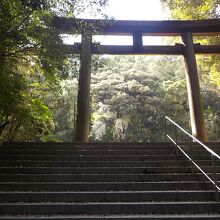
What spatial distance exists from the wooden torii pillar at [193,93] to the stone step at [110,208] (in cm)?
584

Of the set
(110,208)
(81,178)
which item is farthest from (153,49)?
(110,208)

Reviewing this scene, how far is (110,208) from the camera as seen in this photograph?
4.60m

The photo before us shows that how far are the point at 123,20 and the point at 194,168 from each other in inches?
265

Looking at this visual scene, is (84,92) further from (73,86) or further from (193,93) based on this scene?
(73,86)

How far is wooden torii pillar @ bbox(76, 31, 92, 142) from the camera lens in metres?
9.98

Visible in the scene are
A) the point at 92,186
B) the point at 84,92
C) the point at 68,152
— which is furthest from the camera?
the point at 84,92

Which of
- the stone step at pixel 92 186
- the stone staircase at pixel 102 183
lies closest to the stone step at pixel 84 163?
the stone staircase at pixel 102 183

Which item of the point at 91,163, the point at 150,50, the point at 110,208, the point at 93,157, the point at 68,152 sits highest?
the point at 150,50

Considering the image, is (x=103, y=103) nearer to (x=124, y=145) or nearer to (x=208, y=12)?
(x=208, y=12)

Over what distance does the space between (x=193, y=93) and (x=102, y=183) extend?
641cm

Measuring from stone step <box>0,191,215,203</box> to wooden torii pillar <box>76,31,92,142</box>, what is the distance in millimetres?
4953

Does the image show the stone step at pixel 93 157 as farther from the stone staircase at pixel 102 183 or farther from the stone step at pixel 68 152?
the stone step at pixel 68 152

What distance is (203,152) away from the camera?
7043mm

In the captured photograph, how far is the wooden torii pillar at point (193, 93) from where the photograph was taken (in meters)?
10.4
